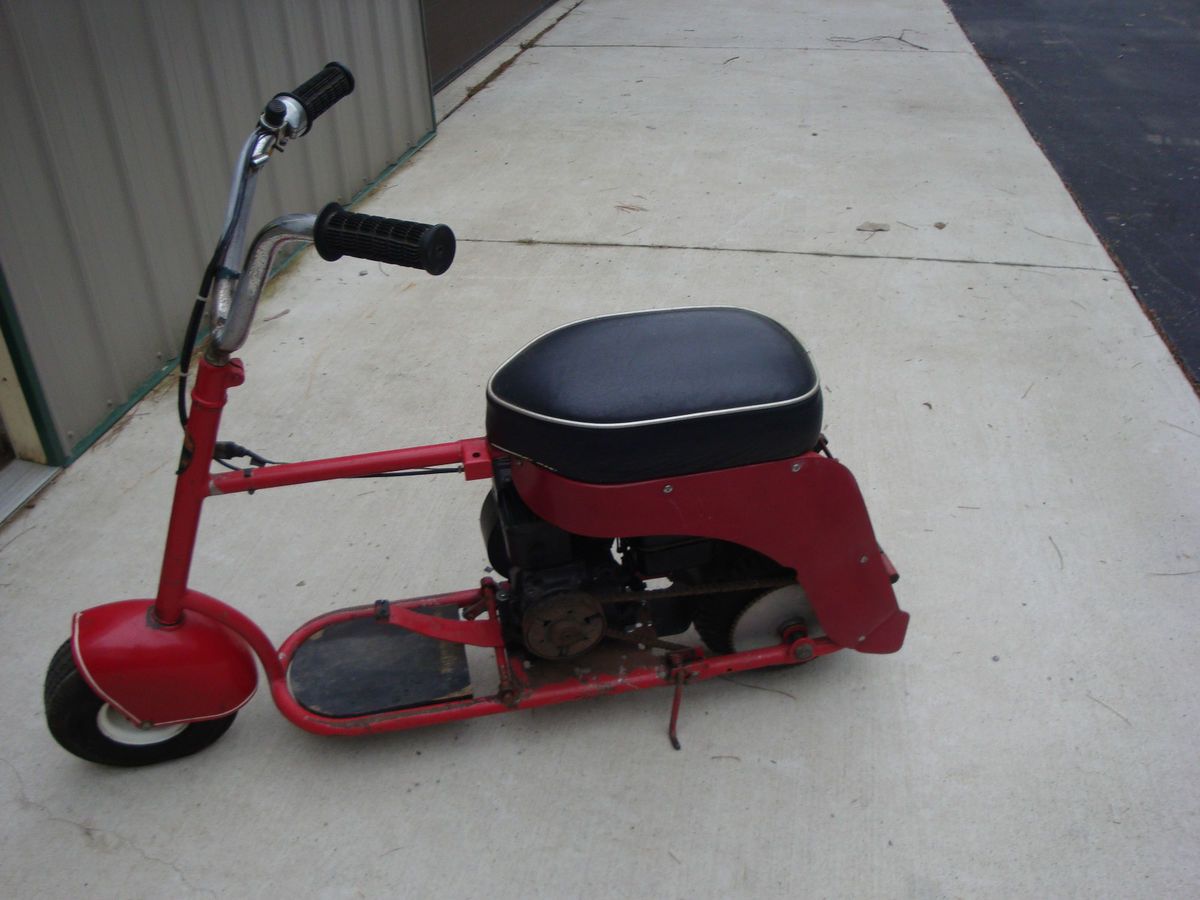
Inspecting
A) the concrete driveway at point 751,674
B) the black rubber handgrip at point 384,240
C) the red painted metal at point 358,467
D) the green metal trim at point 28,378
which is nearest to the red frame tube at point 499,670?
the concrete driveway at point 751,674

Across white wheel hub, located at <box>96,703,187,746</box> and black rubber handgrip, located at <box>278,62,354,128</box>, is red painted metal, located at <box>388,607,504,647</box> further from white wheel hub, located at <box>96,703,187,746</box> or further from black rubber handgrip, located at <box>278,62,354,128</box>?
black rubber handgrip, located at <box>278,62,354,128</box>

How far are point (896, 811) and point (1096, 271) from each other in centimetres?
278

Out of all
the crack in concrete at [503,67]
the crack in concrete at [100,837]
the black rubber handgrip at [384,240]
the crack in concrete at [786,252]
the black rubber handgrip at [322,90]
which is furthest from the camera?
the crack in concrete at [503,67]

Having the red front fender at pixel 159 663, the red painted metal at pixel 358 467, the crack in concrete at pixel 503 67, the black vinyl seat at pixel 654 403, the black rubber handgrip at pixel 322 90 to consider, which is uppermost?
the black rubber handgrip at pixel 322 90

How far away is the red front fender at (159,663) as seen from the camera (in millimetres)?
1754

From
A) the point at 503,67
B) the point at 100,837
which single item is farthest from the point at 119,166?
the point at 503,67

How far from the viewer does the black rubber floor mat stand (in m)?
1.97

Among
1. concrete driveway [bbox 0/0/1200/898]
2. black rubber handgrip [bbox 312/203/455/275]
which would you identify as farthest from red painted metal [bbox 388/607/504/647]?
black rubber handgrip [bbox 312/203/455/275]

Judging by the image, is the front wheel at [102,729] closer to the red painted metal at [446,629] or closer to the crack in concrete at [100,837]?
the crack in concrete at [100,837]

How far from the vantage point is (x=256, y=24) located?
11.8 feet

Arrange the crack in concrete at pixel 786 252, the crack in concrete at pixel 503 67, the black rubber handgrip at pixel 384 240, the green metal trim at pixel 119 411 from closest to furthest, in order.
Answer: the black rubber handgrip at pixel 384 240 → the green metal trim at pixel 119 411 → the crack in concrete at pixel 786 252 → the crack in concrete at pixel 503 67

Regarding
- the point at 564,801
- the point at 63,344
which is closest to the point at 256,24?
the point at 63,344

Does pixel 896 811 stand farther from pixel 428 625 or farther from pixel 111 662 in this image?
pixel 111 662

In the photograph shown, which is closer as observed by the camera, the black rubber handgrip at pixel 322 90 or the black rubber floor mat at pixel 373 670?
the black rubber handgrip at pixel 322 90
